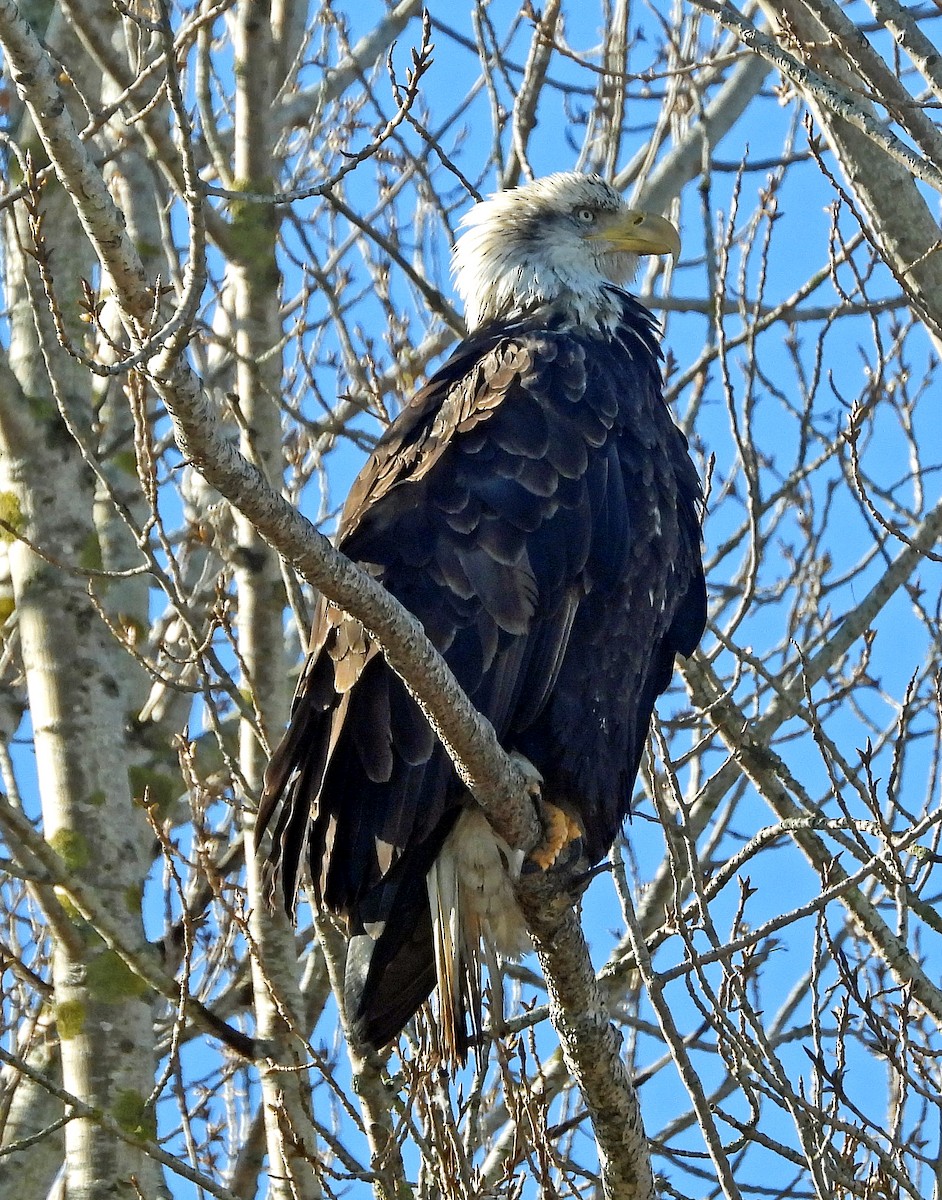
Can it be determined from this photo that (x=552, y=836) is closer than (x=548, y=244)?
Yes

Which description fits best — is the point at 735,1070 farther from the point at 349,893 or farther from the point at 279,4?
the point at 279,4

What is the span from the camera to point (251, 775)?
511cm

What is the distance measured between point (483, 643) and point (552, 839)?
0.49m

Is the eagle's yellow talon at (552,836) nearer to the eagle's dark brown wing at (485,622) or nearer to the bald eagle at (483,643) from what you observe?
the bald eagle at (483,643)

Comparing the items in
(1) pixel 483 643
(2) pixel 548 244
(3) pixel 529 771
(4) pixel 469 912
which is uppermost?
(2) pixel 548 244

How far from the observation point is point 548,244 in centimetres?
521

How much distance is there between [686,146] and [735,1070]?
4.32 metres

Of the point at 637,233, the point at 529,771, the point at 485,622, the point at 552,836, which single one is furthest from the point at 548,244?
the point at 552,836

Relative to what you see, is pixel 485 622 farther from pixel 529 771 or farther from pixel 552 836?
pixel 552 836

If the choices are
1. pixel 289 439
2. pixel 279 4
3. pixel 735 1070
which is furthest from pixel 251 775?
pixel 289 439

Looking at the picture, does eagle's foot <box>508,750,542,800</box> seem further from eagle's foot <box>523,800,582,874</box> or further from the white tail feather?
the white tail feather

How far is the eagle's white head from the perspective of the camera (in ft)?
16.8

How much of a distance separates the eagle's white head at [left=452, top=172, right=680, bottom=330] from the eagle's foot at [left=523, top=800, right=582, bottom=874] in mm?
1688

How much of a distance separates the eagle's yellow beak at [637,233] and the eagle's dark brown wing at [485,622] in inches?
34.5
